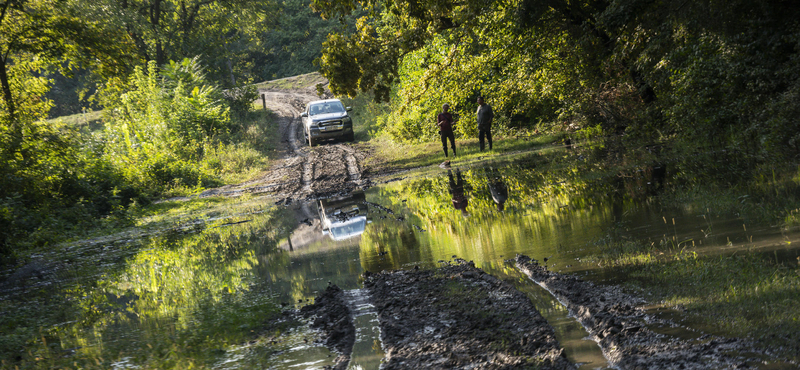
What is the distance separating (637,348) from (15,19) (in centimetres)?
2118

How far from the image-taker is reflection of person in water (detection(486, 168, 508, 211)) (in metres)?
10.5

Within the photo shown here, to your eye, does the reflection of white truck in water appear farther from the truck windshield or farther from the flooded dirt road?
the truck windshield

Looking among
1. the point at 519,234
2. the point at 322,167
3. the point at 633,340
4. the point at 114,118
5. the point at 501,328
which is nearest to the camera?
the point at 633,340

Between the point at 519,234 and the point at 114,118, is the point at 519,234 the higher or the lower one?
the lower one

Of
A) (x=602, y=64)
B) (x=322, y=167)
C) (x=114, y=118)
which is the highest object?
(x=114, y=118)

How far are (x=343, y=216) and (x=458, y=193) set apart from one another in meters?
2.51

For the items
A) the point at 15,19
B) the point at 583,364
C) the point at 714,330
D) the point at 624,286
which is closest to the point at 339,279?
the point at 624,286

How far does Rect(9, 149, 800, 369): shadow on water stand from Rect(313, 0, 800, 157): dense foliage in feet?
6.11

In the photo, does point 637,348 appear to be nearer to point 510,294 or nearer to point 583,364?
point 583,364

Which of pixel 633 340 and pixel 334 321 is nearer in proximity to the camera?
pixel 633 340

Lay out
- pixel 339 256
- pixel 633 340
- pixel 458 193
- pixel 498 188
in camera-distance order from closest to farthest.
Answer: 1. pixel 633 340
2. pixel 339 256
3. pixel 498 188
4. pixel 458 193

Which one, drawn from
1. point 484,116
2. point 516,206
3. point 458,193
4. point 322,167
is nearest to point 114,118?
point 322,167

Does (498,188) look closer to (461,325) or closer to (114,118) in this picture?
(461,325)

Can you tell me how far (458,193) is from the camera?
12.4 metres
